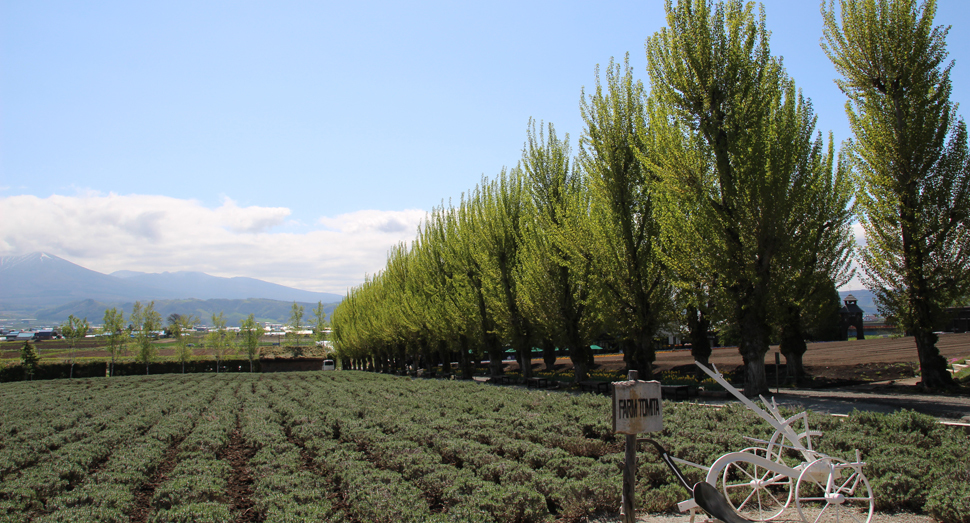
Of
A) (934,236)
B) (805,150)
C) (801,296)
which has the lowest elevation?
(801,296)

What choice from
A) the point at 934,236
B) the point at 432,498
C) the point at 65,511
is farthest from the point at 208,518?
the point at 934,236

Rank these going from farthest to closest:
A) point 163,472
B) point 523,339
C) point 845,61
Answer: point 523,339
point 845,61
point 163,472

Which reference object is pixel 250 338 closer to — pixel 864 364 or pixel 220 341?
pixel 220 341

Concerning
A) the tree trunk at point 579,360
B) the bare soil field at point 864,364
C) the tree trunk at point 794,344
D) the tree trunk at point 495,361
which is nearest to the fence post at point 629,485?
the tree trunk at point 794,344

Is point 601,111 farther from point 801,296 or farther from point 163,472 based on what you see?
point 163,472

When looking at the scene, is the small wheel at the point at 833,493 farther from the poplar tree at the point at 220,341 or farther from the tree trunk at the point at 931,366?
the poplar tree at the point at 220,341

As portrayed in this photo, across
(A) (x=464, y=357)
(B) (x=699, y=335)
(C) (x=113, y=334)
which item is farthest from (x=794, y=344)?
(C) (x=113, y=334)

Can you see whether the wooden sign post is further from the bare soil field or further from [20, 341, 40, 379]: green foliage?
[20, 341, 40, 379]: green foliage

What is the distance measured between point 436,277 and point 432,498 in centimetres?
2814

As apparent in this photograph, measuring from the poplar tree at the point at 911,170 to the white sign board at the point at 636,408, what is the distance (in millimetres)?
16355

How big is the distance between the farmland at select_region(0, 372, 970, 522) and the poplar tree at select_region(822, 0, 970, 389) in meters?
9.80

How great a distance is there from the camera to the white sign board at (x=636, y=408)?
4.22 meters

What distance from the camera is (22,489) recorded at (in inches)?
307

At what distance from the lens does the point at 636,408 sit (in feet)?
13.9
